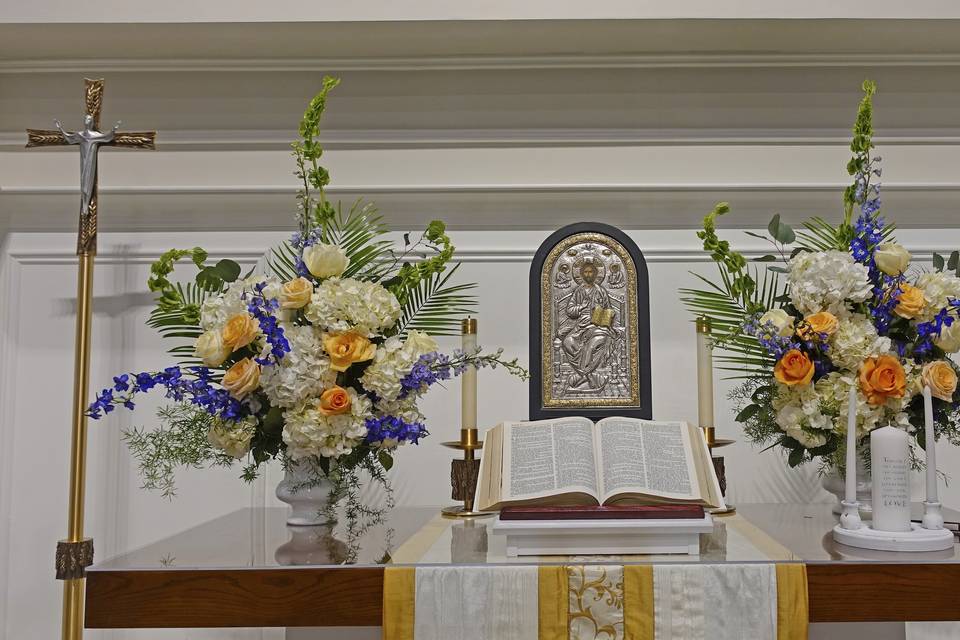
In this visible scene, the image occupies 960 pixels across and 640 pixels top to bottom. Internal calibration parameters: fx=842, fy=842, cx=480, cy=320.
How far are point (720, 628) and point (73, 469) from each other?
5.96 feet

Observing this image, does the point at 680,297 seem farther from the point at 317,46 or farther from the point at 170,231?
the point at 170,231

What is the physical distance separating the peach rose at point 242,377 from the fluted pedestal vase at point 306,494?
250mm

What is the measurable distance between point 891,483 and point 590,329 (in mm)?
876

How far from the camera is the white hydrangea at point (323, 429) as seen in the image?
6.18 ft

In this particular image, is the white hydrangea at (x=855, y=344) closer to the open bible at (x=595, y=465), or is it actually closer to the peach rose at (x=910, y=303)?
the peach rose at (x=910, y=303)

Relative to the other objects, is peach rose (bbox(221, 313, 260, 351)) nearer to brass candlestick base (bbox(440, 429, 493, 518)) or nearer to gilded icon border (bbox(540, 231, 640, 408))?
brass candlestick base (bbox(440, 429, 493, 518))

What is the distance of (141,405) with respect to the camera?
2803mm

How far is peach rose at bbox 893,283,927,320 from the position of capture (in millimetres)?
2029

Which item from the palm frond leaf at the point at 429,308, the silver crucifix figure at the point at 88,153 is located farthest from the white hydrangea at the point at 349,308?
the silver crucifix figure at the point at 88,153

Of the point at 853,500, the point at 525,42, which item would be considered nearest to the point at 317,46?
the point at 525,42

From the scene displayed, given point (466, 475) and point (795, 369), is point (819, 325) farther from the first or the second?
point (466, 475)

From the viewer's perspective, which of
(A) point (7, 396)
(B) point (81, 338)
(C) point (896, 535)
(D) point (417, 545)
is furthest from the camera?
(A) point (7, 396)

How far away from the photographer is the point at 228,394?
1918mm

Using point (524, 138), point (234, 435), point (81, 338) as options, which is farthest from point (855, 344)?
point (81, 338)
